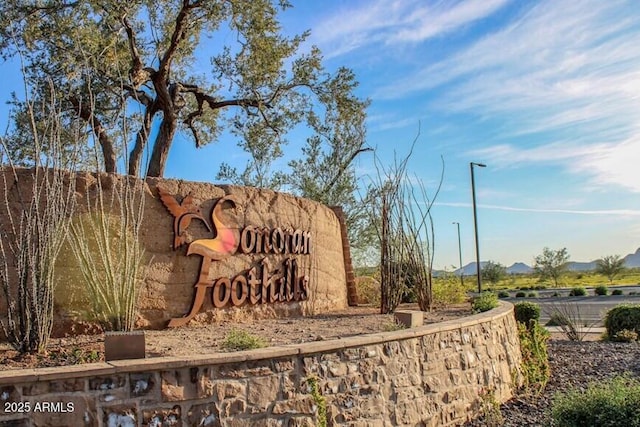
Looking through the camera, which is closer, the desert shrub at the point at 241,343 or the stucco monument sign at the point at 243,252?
the desert shrub at the point at 241,343

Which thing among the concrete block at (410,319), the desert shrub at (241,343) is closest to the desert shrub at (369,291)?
the concrete block at (410,319)

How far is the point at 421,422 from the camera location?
671 cm

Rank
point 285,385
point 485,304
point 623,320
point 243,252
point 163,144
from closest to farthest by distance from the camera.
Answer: point 285,385 < point 243,252 < point 485,304 < point 163,144 < point 623,320

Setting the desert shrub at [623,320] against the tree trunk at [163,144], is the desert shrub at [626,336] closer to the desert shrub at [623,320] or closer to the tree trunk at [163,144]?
the desert shrub at [623,320]

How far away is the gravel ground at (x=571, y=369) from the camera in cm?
760

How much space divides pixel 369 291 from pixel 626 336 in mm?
6390

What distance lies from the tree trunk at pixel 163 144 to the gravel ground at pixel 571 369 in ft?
31.6

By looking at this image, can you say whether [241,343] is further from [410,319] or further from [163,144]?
[163,144]

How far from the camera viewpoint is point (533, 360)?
9.80m

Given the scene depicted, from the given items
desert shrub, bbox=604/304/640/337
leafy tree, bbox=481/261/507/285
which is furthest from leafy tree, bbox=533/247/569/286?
desert shrub, bbox=604/304/640/337

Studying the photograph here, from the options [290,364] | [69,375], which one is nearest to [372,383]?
[290,364]

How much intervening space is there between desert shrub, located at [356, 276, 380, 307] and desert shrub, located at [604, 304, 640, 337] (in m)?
6.40

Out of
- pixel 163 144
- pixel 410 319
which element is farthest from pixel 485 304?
pixel 163 144

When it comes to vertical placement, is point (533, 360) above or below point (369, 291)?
below
